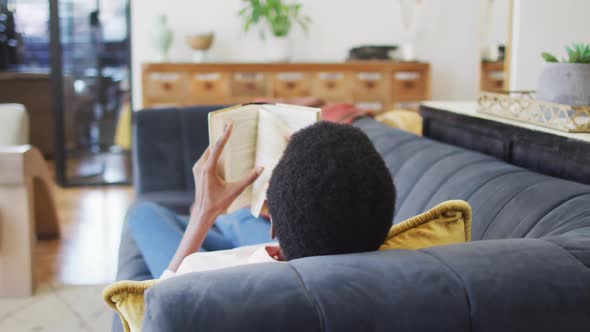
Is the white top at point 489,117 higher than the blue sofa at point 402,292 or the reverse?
higher

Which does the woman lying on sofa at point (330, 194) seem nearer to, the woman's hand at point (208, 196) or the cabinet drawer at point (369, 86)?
the woman's hand at point (208, 196)

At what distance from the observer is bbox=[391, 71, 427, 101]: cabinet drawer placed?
4.76 metres

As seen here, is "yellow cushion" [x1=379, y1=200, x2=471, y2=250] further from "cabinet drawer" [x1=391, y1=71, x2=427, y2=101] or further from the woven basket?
"cabinet drawer" [x1=391, y1=71, x2=427, y2=101]

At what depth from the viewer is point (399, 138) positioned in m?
2.14

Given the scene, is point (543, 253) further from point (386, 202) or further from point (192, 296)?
point (192, 296)

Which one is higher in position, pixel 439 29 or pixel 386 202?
pixel 439 29

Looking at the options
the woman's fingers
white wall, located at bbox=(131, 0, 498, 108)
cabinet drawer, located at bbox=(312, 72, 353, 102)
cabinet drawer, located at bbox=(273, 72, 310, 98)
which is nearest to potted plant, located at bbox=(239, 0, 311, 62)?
white wall, located at bbox=(131, 0, 498, 108)

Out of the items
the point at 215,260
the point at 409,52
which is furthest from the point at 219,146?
the point at 409,52

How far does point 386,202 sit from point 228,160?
562 millimetres

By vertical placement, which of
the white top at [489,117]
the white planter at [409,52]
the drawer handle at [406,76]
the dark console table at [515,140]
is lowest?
the dark console table at [515,140]

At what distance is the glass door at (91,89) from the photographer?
524 cm

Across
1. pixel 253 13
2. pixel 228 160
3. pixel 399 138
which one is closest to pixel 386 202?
pixel 228 160

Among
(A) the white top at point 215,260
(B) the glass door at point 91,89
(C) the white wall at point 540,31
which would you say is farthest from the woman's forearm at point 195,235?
(B) the glass door at point 91,89

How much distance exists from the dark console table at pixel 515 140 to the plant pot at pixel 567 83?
0.32ft
